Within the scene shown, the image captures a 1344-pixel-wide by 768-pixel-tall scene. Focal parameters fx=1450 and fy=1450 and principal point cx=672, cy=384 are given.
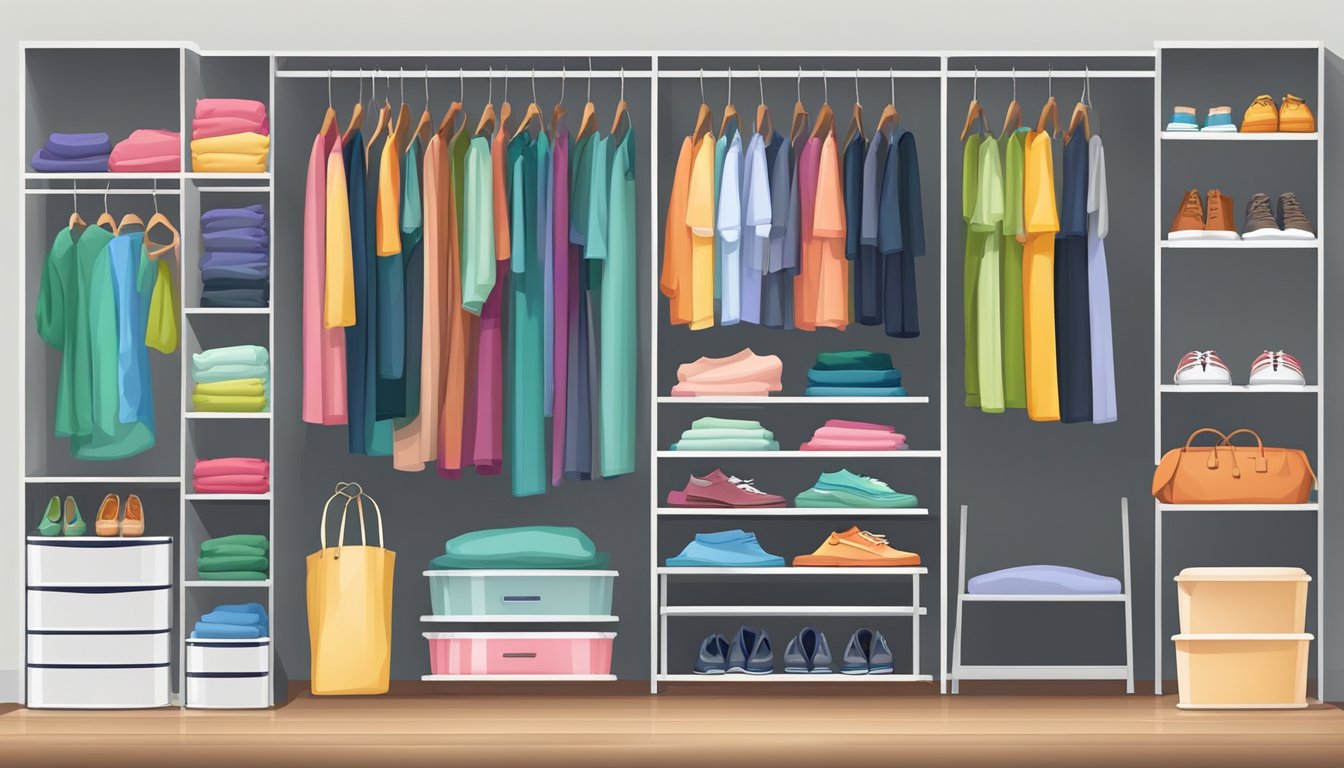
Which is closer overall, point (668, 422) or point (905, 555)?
point (905, 555)

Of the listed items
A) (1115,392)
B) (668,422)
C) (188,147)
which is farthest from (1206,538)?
(188,147)

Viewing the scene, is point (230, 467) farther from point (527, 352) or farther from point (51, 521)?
point (527, 352)

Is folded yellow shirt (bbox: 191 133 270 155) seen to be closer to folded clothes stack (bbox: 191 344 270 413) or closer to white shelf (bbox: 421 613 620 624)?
folded clothes stack (bbox: 191 344 270 413)

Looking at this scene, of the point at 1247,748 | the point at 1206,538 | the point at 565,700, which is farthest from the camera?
the point at 1206,538

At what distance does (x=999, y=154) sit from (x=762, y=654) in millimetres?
1946

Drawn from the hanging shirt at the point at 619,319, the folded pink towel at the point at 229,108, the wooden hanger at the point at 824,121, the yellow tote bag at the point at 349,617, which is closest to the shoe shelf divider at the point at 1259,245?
the wooden hanger at the point at 824,121

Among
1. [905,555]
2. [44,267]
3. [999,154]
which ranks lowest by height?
[905,555]

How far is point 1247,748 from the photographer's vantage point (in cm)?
423

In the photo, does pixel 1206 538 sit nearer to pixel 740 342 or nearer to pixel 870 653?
pixel 870 653

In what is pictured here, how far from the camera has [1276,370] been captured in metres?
4.98

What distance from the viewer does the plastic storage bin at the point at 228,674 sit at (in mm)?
4836

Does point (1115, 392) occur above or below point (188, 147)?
below

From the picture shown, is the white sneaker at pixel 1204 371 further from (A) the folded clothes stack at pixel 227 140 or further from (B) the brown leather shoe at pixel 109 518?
(B) the brown leather shoe at pixel 109 518

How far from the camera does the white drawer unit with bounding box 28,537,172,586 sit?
190 inches
